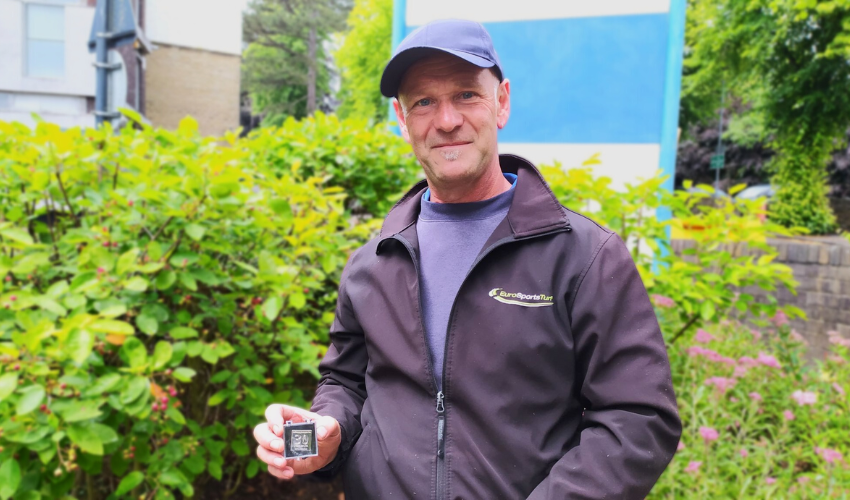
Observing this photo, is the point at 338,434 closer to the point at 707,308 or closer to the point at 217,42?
the point at 707,308

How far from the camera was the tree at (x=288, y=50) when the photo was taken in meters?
36.2

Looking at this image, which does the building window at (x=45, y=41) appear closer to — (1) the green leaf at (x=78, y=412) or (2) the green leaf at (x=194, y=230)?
(2) the green leaf at (x=194, y=230)

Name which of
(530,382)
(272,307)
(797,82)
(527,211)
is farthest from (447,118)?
(797,82)

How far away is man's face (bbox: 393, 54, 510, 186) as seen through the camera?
1.52m

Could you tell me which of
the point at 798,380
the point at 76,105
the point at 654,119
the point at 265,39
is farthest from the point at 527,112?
the point at 265,39

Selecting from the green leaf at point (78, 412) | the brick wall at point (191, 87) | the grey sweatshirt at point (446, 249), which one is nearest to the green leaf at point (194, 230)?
the green leaf at point (78, 412)

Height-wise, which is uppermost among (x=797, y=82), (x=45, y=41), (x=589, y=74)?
(x=797, y=82)

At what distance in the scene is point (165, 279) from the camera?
7.78ft

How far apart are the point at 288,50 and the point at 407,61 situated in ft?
126

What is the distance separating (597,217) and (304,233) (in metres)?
1.61

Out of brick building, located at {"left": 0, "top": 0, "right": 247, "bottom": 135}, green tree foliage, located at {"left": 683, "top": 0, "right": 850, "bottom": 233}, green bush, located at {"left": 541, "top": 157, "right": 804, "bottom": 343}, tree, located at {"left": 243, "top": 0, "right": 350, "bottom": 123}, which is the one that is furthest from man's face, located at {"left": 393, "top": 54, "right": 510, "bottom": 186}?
tree, located at {"left": 243, "top": 0, "right": 350, "bottom": 123}

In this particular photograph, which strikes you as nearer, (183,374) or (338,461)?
(338,461)

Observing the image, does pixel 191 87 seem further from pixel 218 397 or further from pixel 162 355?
pixel 162 355

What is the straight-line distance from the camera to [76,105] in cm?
1098
